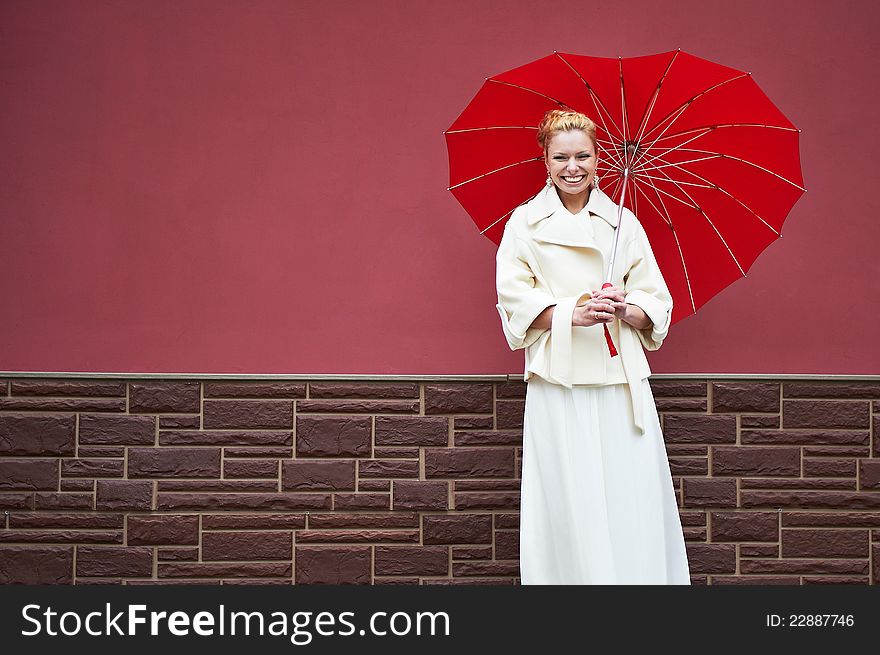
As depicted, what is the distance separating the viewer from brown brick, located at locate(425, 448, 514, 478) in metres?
3.99

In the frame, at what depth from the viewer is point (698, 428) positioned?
13.1 feet

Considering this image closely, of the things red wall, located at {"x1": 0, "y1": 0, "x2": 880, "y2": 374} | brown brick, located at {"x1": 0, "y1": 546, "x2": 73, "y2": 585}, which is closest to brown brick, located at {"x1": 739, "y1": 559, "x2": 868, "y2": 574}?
red wall, located at {"x1": 0, "y1": 0, "x2": 880, "y2": 374}

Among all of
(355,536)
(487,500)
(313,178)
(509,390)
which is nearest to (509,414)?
(509,390)

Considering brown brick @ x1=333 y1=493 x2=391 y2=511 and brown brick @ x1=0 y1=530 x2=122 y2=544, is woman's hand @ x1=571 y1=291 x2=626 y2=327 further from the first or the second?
brown brick @ x1=0 y1=530 x2=122 y2=544

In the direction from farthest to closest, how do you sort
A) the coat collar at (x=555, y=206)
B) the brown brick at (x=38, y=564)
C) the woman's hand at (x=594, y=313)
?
the brown brick at (x=38, y=564)
the coat collar at (x=555, y=206)
the woman's hand at (x=594, y=313)

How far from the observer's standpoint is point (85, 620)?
131 inches

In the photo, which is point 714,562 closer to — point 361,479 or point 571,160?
point 361,479

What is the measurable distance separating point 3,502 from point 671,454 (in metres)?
2.76

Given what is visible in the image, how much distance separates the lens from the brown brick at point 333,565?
3.96m

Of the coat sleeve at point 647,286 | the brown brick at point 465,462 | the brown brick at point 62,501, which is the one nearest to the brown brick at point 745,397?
the coat sleeve at point 647,286

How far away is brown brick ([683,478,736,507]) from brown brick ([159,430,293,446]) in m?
1.67

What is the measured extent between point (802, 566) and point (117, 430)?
2.88m

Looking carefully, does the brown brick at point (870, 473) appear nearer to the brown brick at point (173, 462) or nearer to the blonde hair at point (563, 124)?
the blonde hair at point (563, 124)

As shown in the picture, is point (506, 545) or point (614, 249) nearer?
point (614, 249)
